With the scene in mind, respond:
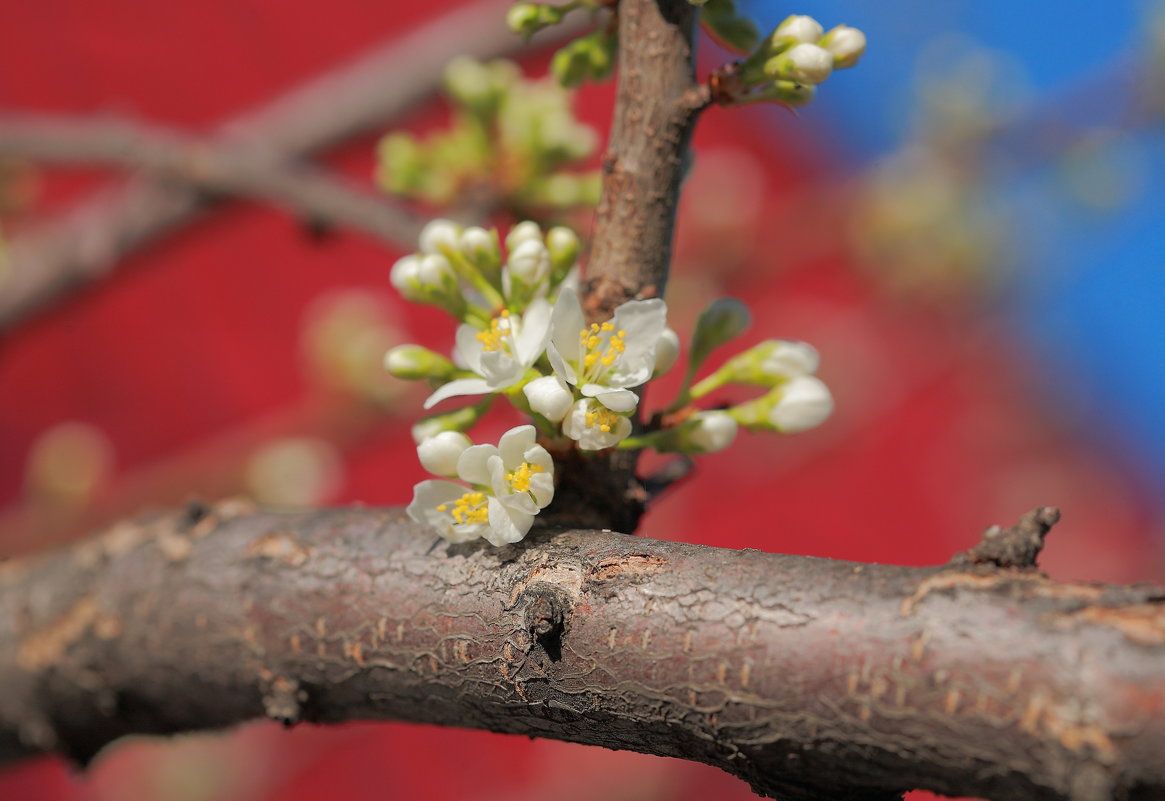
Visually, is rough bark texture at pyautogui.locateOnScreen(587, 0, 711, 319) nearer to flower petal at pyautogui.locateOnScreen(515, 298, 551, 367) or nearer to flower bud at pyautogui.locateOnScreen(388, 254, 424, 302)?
flower petal at pyautogui.locateOnScreen(515, 298, 551, 367)

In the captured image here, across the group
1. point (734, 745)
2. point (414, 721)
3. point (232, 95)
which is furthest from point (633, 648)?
point (232, 95)

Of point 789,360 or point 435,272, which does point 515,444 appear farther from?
point 789,360

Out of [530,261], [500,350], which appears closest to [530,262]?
[530,261]

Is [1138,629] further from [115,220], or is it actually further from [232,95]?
[232,95]

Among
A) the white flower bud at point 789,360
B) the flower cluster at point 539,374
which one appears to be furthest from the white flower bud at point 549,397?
the white flower bud at point 789,360

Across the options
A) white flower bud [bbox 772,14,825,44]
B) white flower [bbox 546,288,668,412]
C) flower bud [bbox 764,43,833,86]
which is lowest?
white flower [bbox 546,288,668,412]

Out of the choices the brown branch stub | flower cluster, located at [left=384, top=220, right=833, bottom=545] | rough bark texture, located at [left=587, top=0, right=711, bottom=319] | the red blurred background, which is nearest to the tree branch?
the red blurred background
